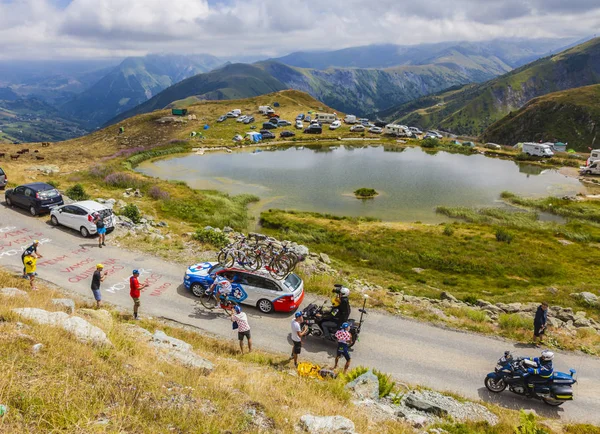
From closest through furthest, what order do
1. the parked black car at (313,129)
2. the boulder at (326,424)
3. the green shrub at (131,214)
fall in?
the boulder at (326,424)
the green shrub at (131,214)
the parked black car at (313,129)

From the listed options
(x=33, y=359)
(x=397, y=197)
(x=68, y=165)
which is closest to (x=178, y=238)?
(x=33, y=359)

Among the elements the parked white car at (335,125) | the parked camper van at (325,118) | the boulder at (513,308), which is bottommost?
the boulder at (513,308)

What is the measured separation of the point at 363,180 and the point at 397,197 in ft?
Result: 29.8

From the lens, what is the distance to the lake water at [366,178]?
156 ft

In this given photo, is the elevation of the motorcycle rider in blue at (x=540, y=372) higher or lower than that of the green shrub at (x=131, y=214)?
lower

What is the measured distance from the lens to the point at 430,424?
35.6 ft

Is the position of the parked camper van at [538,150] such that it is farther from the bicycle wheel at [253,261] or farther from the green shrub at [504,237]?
the bicycle wheel at [253,261]

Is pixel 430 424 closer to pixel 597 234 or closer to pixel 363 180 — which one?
pixel 597 234

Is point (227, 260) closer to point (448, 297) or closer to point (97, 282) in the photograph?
point (97, 282)

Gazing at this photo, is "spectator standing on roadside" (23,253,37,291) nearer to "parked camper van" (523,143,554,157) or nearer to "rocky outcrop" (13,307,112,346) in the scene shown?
"rocky outcrop" (13,307,112,346)

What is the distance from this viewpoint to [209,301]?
18797 millimetres

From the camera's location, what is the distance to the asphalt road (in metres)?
14.2

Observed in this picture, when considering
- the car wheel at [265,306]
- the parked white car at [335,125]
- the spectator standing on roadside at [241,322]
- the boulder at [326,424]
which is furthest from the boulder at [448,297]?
the parked white car at [335,125]

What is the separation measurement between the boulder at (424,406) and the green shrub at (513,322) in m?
8.47
